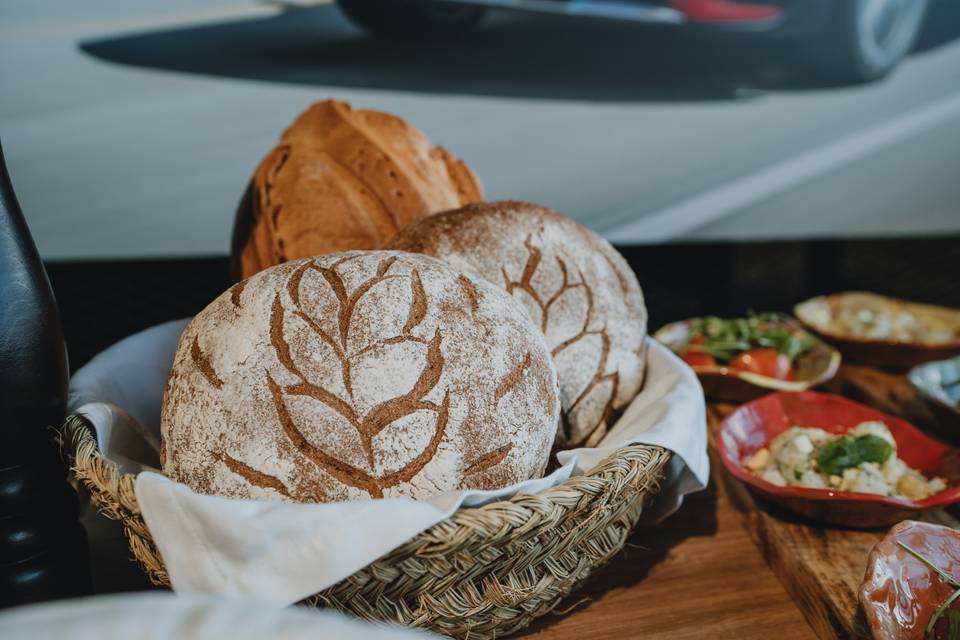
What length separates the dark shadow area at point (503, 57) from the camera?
2408mm

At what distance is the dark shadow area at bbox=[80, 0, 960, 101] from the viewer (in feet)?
7.90

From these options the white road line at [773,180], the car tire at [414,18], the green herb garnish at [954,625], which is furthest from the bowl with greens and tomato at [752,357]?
the car tire at [414,18]

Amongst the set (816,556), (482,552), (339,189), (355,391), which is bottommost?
(816,556)

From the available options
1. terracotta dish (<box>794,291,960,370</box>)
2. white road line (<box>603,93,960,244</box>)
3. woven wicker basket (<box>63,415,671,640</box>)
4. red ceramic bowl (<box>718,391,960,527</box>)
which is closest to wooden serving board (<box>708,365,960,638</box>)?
red ceramic bowl (<box>718,391,960,527</box>)

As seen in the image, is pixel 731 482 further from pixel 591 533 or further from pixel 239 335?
pixel 239 335

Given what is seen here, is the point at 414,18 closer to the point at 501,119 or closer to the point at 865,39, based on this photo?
the point at 501,119

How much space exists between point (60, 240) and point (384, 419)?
210 cm

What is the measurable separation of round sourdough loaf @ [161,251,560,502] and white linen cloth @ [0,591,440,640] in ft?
1.06

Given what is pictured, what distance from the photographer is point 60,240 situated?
2.46 meters

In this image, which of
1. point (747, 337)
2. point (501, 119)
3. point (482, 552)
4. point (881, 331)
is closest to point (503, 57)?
point (501, 119)

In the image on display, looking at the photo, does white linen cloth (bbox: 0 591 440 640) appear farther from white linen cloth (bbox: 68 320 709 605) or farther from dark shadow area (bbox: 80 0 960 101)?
dark shadow area (bbox: 80 0 960 101)

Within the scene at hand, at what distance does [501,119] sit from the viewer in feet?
8.86

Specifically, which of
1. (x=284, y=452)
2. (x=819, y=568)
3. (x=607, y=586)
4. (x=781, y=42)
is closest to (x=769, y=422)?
(x=819, y=568)

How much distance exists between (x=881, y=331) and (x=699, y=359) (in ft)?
1.65
